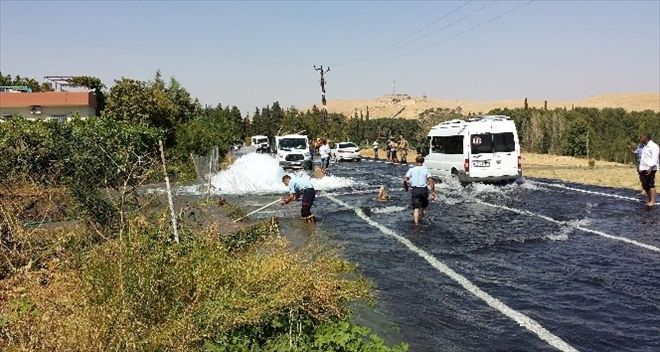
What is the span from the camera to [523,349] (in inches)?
256

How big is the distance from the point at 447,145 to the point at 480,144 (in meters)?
2.14

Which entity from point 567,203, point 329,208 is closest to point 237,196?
point 329,208

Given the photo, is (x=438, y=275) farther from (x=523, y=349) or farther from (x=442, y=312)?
(x=523, y=349)

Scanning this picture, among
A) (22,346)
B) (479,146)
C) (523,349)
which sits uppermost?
(479,146)

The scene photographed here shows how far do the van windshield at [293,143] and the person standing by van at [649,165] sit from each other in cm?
2424

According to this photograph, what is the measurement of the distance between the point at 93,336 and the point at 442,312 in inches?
177

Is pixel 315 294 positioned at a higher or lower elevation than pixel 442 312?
higher

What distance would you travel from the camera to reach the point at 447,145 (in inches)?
923

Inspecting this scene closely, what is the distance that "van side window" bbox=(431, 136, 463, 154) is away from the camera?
72.8 ft

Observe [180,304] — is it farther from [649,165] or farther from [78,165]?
[649,165]

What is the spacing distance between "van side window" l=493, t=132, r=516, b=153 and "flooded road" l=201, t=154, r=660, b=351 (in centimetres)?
262

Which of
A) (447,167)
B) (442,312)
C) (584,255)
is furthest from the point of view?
(447,167)

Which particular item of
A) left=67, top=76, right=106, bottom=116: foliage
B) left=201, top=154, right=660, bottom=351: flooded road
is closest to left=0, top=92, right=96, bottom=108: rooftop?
left=67, top=76, right=106, bottom=116: foliage

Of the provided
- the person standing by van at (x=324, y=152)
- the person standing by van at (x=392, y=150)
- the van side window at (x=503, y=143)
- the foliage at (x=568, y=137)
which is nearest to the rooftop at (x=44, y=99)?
the person standing by van at (x=324, y=152)
